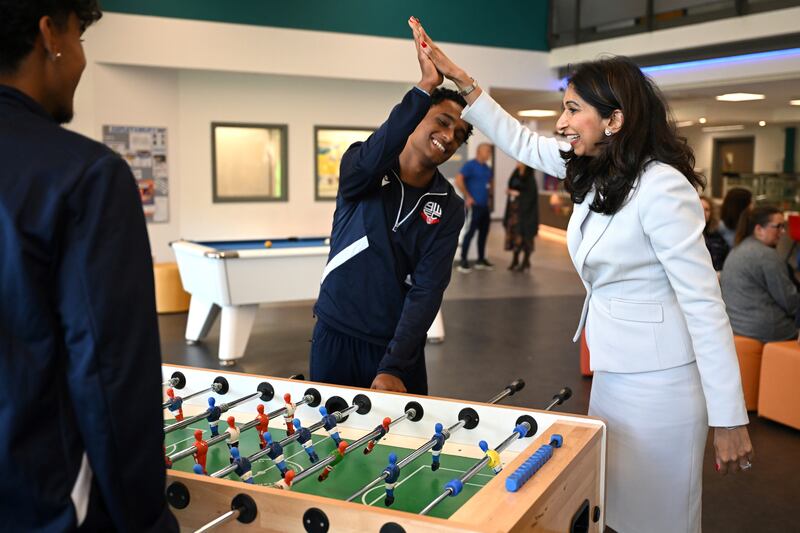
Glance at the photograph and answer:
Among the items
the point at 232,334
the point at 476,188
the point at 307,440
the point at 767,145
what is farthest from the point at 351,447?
the point at 767,145

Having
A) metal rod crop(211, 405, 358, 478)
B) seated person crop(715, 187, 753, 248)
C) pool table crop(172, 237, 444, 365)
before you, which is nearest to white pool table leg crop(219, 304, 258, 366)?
pool table crop(172, 237, 444, 365)

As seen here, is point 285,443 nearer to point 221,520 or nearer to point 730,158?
point 221,520

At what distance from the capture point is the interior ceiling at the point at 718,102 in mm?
9227

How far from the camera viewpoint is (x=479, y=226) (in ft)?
33.7

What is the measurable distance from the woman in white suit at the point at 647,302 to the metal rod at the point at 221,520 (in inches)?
40.0

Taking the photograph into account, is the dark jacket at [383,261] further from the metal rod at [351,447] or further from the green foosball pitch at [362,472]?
the green foosball pitch at [362,472]

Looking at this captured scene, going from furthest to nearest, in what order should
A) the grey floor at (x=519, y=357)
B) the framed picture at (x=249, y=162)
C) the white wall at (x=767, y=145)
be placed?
the white wall at (x=767, y=145), the framed picture at (x=249, y=162), the grey floor at (x=519, y=357)

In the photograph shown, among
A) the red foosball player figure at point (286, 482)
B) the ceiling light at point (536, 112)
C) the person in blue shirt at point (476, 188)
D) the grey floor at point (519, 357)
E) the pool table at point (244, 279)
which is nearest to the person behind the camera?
the red foosball player figure at point (286, 482)

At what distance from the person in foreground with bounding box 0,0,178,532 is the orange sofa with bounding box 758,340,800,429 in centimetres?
416

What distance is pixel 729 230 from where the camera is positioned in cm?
645

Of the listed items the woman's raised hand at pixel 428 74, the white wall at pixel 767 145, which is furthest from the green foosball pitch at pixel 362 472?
the white wall at pixel 767 145

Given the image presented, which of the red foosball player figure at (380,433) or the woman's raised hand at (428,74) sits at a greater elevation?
the woman's raised hand at (428,74)

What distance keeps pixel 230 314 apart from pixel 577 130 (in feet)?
13.5

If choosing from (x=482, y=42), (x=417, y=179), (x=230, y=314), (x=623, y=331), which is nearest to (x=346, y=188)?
(x=417, y=179)
